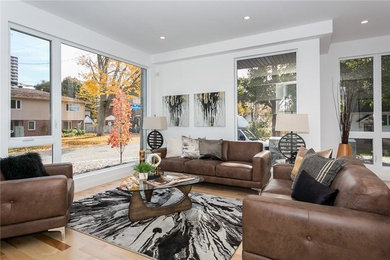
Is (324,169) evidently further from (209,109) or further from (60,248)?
(209,109)

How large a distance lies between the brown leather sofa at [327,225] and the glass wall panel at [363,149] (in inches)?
150

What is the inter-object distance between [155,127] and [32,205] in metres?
3.08

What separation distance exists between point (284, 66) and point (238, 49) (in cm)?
100

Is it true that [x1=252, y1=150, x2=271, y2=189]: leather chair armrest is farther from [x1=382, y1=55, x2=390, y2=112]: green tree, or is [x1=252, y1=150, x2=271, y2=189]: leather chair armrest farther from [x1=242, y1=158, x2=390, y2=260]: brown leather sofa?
[x1=382, y1=55, x2=390, y2=112]: green tree

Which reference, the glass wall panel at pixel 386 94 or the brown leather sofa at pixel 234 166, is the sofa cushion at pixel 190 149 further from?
the glass wall panel at pixel 386 94

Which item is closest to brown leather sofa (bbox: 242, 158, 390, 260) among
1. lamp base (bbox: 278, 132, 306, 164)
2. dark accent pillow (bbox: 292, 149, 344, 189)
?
dark accent pillow (bbox: 292, 149, 344, 189)

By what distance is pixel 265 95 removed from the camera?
4492mm

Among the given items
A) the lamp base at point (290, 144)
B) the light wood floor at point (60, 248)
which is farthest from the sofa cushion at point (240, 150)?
the light wood floor at point (60, 248)

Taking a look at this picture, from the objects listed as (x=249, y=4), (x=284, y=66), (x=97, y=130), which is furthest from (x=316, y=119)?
(x=97, y=130)

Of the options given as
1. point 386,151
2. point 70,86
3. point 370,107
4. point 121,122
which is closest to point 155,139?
point 121,122

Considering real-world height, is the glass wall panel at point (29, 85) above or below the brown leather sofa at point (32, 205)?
above

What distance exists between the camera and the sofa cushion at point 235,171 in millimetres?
3455

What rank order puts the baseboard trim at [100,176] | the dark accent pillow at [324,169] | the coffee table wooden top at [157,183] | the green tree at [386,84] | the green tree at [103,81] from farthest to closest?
1. the green tree at [386,84]
2. the green tree at [103,81]
3. the baseboard trim at [100,176]
4. the coffee table wooden top at [157,183]
5. the dark accent pillow at [324,169]

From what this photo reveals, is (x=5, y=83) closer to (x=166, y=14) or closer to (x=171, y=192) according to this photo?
(x=166, y=14)
